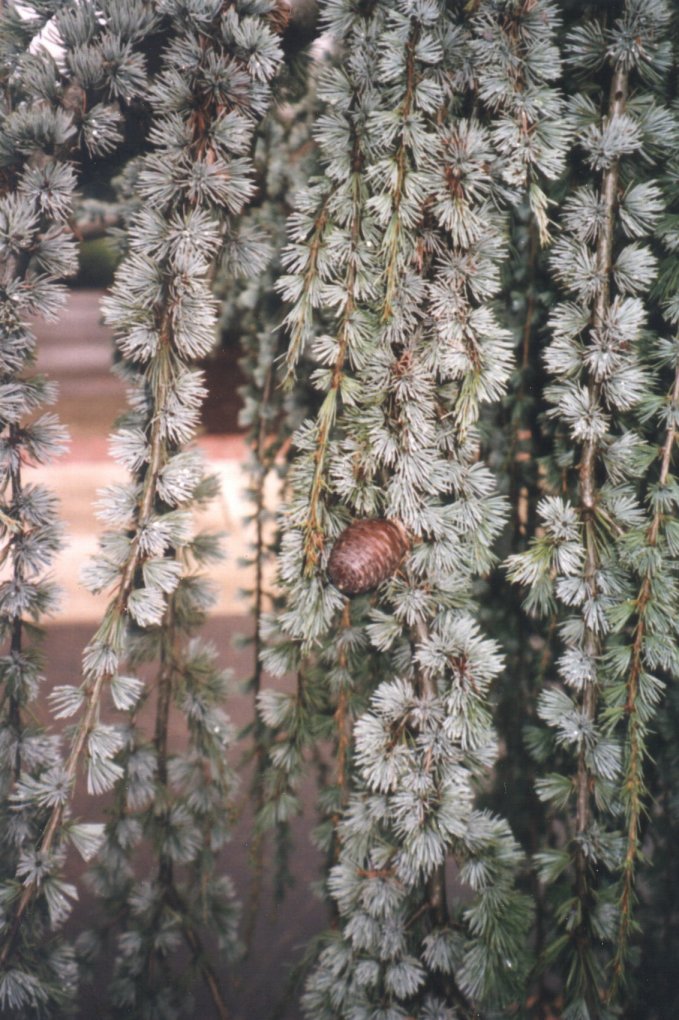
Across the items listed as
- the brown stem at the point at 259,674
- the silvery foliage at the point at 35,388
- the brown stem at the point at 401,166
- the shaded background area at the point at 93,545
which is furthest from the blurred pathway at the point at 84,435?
the brown stem at the point at 401,166

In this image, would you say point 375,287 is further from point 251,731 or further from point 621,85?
point 251,731

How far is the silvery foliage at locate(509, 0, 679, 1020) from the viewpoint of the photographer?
66 centimetres

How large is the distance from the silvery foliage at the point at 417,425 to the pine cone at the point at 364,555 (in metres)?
0.02

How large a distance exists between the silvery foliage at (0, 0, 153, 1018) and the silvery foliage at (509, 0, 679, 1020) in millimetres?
400

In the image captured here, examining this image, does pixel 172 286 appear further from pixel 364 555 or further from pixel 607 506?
pixel 607 506

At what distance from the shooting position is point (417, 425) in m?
0.64

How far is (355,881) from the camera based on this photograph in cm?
69

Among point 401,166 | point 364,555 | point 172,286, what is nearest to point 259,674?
point 364,555

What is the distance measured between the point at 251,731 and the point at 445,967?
1.30ft

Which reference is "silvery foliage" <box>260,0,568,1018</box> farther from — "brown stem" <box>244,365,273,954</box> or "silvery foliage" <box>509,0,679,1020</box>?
"brown stem" <box>244,365,273,954</box>

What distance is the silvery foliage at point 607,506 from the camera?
2.15 feet

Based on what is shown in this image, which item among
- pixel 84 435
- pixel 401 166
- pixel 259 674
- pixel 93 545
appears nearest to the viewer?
pixel 401 166

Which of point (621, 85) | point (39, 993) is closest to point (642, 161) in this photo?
point (621, 85)

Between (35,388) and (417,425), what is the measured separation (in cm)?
34
